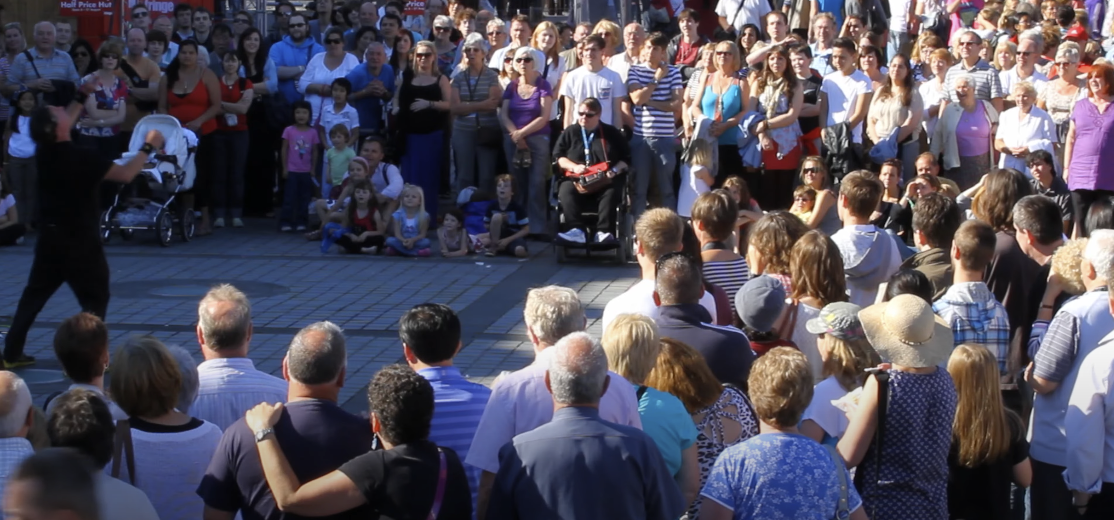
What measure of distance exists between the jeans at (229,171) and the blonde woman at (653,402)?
1023cm

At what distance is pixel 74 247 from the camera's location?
8.77m

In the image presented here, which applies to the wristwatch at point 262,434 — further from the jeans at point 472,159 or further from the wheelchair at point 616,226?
the jeans at point 472,159

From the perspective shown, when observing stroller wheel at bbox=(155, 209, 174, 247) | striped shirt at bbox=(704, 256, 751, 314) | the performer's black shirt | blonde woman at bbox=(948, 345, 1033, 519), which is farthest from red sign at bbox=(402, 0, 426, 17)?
blonde woman at bbox=(948, 345, 1033, 519)

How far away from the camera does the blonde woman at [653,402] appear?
4.60 meters

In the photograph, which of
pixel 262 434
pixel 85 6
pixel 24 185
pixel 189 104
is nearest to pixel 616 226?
pixel 189 104

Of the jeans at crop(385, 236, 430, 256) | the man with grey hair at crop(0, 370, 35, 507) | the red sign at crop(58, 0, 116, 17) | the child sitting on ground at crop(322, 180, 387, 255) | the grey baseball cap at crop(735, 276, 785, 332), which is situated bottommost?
the jeans at crop(385, 236, 430, 256)

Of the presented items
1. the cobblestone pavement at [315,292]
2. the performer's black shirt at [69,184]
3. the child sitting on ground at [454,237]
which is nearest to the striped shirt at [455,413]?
the cobblestone pavement at [315,292]

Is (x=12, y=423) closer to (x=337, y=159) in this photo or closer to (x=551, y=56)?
(x=337, y=159)

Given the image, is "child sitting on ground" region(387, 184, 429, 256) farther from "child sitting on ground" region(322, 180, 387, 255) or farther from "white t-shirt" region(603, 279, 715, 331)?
"white t-shirt" region(603, 279, 715, 331)

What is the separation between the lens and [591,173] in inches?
494

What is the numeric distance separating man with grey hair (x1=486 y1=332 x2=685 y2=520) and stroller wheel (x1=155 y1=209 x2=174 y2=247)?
1022 cm

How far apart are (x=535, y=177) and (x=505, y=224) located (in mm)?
640

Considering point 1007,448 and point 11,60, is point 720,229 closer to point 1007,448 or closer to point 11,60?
point 1007,448

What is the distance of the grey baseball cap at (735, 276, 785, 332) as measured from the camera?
18.7 feet
